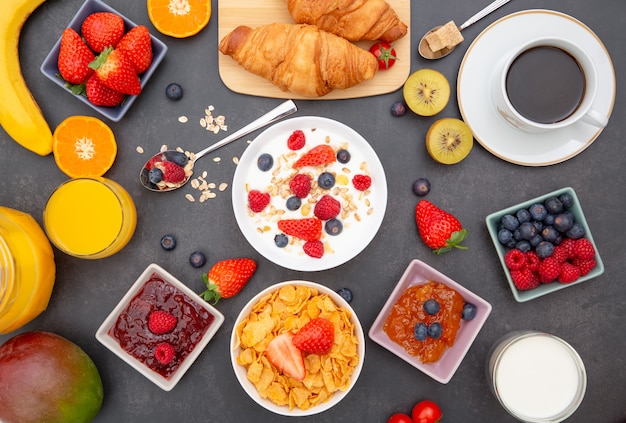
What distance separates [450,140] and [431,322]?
53 centimetres

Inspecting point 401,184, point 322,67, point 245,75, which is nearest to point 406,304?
point 401,184

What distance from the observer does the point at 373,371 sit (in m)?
1.70

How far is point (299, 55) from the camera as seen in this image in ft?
5.14

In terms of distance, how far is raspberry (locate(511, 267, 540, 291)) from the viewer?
1604 millimetres

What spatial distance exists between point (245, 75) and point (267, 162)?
11.0 inches

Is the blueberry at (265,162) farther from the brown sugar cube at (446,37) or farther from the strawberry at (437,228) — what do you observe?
the brown sugar cube at (446,37)

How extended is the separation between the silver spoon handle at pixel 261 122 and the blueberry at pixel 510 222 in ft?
2.29

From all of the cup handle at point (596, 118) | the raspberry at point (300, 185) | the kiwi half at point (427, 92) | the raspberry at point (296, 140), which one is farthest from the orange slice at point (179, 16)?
the cup handle at point (596, 118)

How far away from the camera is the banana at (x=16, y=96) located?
1.62 meters

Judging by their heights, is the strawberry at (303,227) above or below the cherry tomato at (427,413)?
above

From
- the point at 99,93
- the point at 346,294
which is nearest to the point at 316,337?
the point at 346,294

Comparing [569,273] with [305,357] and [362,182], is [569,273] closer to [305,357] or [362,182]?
[362,182]

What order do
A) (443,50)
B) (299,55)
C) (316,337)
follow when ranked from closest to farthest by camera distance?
(316,337) < (299,55) < (443,50)

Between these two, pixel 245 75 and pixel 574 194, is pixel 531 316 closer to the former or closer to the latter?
pixel 574 194
